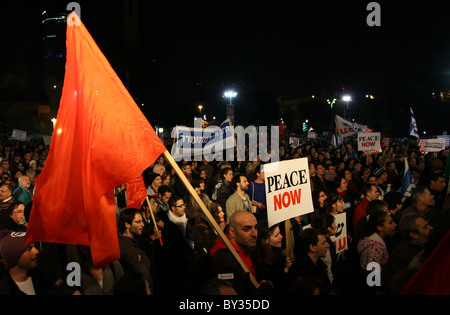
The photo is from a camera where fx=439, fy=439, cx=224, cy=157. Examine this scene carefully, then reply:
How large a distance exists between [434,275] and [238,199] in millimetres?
5193

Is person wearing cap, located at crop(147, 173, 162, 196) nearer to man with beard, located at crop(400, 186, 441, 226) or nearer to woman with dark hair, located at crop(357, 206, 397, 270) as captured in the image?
woman with dark hair, located at crop(357, 206, 397, 270)

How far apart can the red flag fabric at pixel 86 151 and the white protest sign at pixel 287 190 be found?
1969 mm

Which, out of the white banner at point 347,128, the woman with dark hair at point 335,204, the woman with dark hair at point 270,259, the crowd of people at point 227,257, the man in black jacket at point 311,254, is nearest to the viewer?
the crowd of people at point 227,257

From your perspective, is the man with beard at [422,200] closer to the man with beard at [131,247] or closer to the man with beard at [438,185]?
the man with beard at [438,185]

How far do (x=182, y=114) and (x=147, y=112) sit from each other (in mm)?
21058

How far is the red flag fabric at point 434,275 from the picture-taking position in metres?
2.79

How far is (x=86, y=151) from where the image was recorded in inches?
167

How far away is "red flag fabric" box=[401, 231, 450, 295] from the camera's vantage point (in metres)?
2.79

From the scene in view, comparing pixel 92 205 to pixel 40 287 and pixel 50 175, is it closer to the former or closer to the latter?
pixel 50 175

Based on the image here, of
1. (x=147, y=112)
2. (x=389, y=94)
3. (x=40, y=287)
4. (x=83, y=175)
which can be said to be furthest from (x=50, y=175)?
(x=389, y=94)

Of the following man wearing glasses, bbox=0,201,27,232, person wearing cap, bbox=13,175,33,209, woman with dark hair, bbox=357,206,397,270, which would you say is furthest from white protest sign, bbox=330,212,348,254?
person wearing cap, bbox=13,175,33,209

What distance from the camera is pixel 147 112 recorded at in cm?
4716

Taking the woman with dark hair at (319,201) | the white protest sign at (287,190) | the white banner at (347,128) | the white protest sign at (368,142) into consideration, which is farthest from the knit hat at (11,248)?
the white banner at (347,128)

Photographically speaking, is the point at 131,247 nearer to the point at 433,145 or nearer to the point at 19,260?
the point at 19,260
